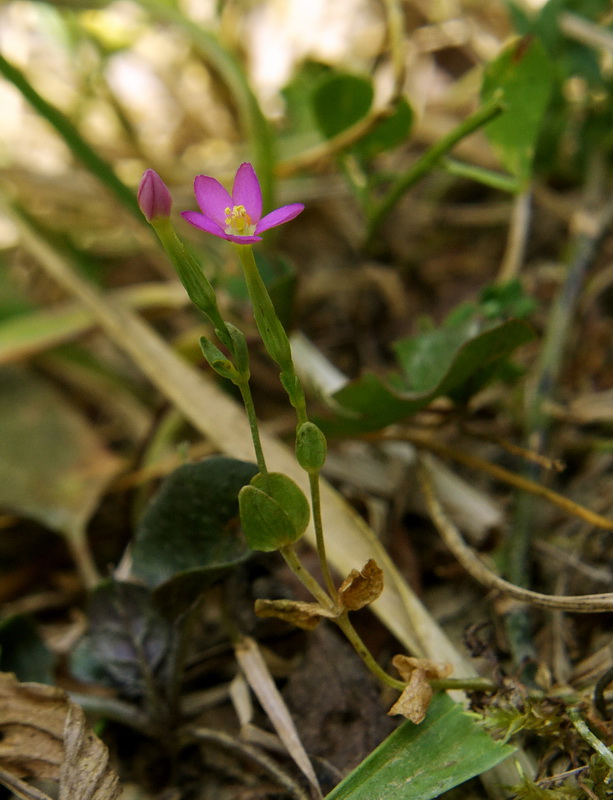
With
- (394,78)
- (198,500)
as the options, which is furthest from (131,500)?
(394,78)

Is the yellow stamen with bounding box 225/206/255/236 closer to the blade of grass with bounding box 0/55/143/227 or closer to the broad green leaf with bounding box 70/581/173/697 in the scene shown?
the broad green leaf with bounding box 70/581/173/697

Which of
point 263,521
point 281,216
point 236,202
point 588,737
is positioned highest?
point 236,202

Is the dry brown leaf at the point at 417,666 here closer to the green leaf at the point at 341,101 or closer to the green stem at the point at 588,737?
the green stem at the point at 588,737

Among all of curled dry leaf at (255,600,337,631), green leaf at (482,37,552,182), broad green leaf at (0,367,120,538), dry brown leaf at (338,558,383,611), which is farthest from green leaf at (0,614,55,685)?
green leaf at (482,37,552,182)

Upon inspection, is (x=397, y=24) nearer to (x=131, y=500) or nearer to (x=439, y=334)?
(x=439, y=334)

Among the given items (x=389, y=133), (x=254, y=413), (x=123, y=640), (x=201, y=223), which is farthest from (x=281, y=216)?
(x=389, y=133)

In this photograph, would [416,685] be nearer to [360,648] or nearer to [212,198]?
[360,648]
